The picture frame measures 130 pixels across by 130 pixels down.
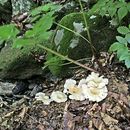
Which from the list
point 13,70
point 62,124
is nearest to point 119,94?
point 62,124

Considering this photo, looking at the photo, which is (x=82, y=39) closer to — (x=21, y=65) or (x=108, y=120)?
(x=21, y=65)

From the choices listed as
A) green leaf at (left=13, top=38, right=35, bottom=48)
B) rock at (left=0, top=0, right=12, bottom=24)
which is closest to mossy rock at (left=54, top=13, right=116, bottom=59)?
green leaf at (left=13, top=38, right=35, bottom=48)

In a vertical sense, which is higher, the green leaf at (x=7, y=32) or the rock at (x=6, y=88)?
the green leaf at (x=7, y=32)

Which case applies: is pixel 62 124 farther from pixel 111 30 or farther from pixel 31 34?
pixel 111 30

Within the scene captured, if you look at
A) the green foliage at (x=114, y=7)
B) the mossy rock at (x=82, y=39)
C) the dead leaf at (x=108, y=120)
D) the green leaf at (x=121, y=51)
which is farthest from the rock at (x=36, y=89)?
the green leaf at (x=121, y=51)

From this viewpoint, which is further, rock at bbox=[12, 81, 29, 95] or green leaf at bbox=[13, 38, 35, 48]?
rock at bbox=[12, 81, 29, 95]

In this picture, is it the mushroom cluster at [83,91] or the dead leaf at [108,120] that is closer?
the dead leaf at [108,120]

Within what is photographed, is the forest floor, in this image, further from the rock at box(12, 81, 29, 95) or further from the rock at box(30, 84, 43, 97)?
the rock at box(12, 81, 29, 95)

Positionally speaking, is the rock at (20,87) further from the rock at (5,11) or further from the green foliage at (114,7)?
the rock at (5,11)
